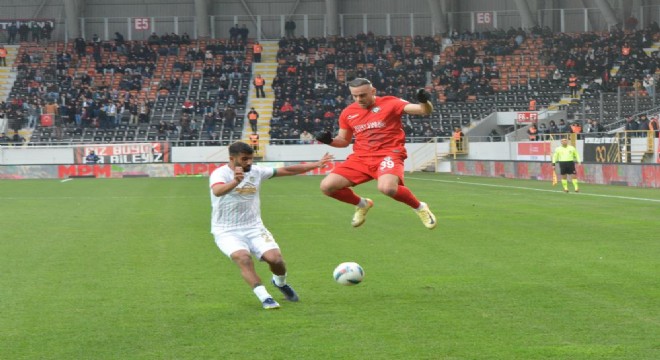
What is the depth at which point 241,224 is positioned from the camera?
10258mm

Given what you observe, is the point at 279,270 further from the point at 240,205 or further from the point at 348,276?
the point at 348,276

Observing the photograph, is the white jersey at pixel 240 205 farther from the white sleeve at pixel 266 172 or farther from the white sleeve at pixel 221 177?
the white sleeve at pixel 221 177

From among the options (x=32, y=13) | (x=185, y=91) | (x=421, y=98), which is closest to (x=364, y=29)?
(x=185, y=91)

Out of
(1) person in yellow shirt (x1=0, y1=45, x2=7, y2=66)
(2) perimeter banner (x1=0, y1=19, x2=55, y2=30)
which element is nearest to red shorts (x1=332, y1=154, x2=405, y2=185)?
(1) person in yellow shirt (x1=0, y1=45, x2=7, y2=66)

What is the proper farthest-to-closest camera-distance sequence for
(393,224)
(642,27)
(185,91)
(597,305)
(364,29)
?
1. (364,29)
2. (642,27)
3. (185,91)
4. (393,224)
5. (597,305)

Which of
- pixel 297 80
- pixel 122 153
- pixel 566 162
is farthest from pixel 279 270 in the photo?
pixel 297 80

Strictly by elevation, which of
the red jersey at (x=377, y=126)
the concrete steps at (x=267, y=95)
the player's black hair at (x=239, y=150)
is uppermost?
the concrete steps at (x=267, y=95)

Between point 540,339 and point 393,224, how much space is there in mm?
12253

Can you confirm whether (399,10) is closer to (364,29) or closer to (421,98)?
(364,29)

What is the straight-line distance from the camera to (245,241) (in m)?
10.3

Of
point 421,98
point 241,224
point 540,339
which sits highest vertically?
point 421,98

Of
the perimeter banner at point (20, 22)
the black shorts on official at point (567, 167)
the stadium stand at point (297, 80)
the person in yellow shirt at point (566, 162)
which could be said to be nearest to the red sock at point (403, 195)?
the person in yellow shirt at point (566, 162)

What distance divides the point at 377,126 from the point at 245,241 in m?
3.80

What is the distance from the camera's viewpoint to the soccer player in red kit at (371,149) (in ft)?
44.0
